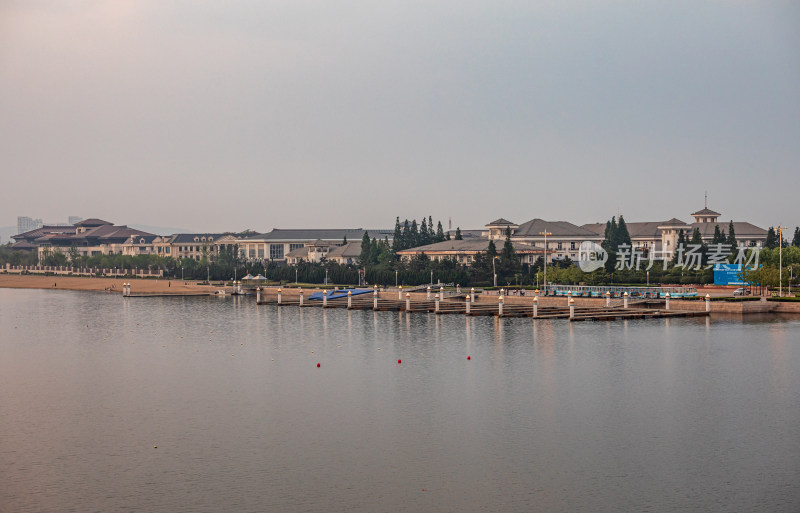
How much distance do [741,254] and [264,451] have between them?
295 feet

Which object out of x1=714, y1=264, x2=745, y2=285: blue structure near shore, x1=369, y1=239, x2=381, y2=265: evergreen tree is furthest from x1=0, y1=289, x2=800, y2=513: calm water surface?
x1=369, y1=239, x2=381, y2=265: evergreen tree

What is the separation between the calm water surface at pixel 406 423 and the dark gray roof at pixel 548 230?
84010 millimetres

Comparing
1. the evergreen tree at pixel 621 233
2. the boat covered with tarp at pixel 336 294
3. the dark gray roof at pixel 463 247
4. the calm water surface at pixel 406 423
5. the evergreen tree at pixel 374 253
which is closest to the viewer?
the calm water surface at pixel 406 423

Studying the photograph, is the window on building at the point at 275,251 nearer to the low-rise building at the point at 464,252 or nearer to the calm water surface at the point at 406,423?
the low-rise building at the point at 464,252

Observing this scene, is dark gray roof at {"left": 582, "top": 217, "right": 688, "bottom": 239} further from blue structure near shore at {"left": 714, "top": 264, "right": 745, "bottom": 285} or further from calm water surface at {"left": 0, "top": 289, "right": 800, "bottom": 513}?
calm water surface at {"left": 0, "top": 289, "right": 800, "bottom": 513}

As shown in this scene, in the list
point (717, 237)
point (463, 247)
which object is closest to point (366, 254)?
point (463, 247)

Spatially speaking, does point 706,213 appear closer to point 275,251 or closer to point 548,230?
point 548,230

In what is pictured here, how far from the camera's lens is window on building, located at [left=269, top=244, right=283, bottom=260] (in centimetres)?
19762

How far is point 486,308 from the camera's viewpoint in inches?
3644

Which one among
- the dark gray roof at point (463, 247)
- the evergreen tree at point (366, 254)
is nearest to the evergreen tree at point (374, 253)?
the evergreen tree at point (366, 254)

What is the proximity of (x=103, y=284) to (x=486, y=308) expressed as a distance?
9638cm

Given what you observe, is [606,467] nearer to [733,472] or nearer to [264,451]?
[733,472]

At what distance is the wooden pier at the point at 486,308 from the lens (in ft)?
268

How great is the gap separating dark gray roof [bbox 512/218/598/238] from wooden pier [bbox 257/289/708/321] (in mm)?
48504
